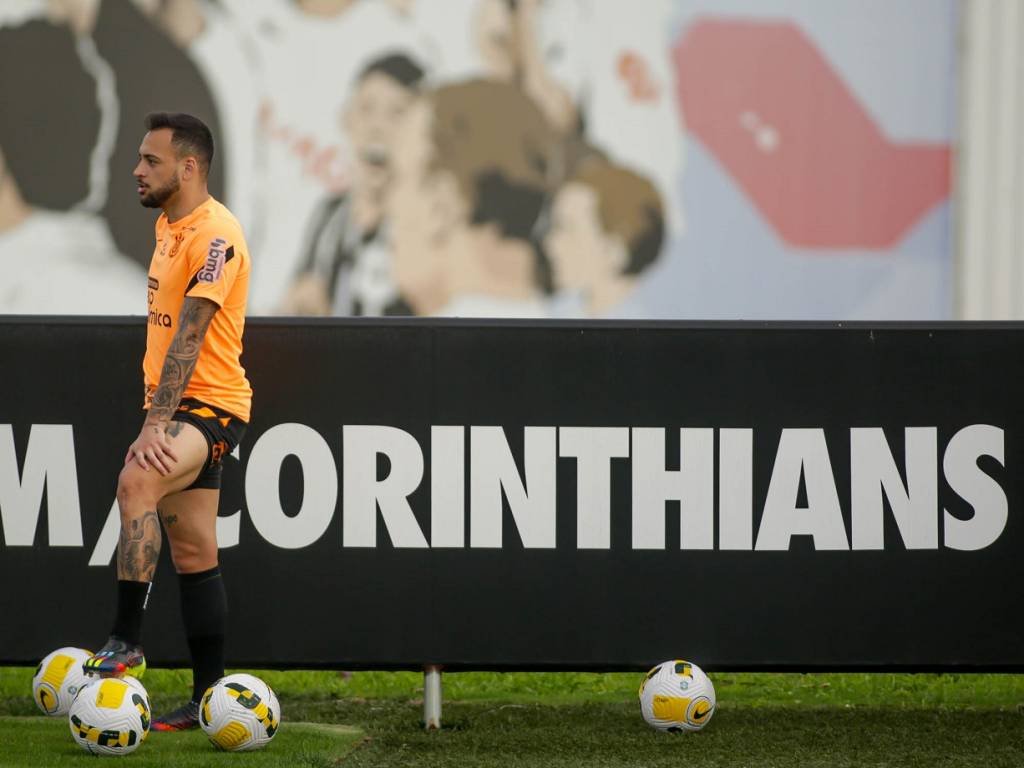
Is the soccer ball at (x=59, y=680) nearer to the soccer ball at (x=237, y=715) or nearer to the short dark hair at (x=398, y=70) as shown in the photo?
the soccer ball at (x=237, y=715)

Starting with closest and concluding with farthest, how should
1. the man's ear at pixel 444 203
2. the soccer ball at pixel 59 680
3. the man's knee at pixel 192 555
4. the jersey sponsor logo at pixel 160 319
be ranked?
1. the jersey sponsor logo at pixel 160 319
2. the man's knee at pixel 192 555
3. the soccer ball at pixel 59 680
4. the man's ear at pixel 444 203

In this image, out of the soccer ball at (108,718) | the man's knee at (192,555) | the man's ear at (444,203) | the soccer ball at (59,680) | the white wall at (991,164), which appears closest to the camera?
the soccer ball at (108,718)

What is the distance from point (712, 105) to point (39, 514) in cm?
616

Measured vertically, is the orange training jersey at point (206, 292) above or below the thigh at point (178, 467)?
above

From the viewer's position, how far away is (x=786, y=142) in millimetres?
10047

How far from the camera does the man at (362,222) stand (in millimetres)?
9984

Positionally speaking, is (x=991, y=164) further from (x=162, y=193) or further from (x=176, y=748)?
(x=176, y=748)

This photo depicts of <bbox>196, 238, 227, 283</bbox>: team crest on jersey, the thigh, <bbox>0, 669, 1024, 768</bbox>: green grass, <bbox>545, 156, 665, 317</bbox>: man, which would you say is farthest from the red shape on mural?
the thigh

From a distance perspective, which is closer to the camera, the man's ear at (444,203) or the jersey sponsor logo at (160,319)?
the jersey sponsor logo at (160,319)

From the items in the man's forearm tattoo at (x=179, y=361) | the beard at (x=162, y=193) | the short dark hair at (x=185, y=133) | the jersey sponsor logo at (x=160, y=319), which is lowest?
the man's forearm tattoo at (x=179, y=361)

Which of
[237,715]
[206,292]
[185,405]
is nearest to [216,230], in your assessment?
[206,292]

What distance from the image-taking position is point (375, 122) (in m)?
10.0

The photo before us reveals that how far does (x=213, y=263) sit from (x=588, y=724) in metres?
2.30

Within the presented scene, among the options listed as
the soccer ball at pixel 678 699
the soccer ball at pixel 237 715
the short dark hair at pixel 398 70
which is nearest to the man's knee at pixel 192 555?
the soccer ball at pixel 237 715
